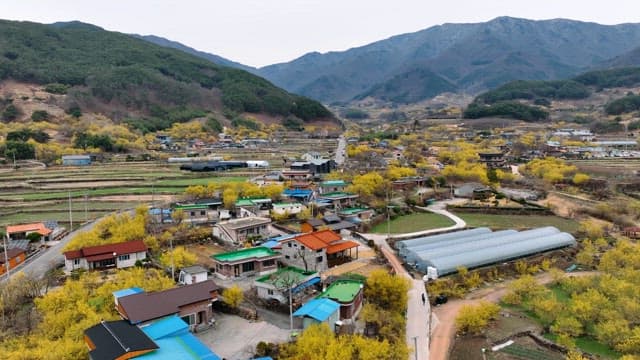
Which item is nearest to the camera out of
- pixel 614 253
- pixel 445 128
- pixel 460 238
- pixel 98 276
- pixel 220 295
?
pixel 220 295

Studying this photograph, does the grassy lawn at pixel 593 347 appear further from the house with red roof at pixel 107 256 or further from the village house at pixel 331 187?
the village house at pixel 331 187

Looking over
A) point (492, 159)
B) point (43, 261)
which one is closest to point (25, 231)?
point (43, 261)

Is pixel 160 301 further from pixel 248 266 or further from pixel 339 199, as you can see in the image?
pixel 339 199

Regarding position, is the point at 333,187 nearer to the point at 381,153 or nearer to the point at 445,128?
the point at 381,153

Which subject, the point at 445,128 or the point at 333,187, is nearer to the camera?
the point at 333,187

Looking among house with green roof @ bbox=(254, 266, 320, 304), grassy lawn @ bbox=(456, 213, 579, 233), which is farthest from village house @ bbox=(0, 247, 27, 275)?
grassy lawn @ bbox=(456, 213, 579, 233)

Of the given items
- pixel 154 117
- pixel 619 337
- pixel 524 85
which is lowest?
pixel 619 337

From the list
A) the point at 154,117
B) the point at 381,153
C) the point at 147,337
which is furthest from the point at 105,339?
the point at 154,117
